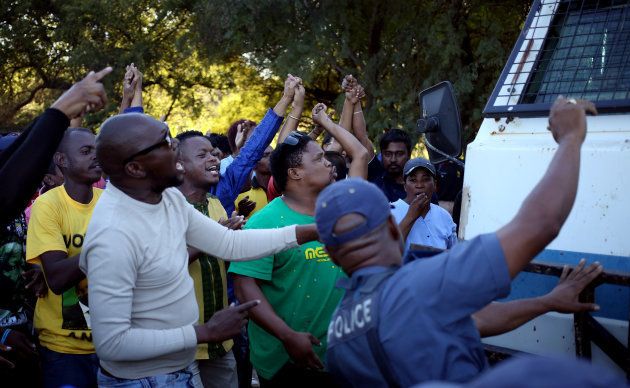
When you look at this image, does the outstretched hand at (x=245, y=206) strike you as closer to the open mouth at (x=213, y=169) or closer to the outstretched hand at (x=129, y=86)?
the open mouth at (x=213, y=169)

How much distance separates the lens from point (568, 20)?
3.68m

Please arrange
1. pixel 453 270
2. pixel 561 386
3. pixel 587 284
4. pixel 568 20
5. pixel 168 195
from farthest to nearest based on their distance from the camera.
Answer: pixel 568 20
pixel 168 195
pixel 587 284
pixel 453 270
pixel 561 386

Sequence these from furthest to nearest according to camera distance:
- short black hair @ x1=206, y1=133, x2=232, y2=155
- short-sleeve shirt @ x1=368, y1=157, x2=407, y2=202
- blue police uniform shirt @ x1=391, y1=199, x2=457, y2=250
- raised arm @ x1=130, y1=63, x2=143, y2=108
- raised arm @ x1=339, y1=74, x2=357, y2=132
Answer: short black hair @ x1=206, y1=133, x2=232, y2=155, short-sleeve shirt @ x1=368, y1=157, x2=407, y2=202, raised arm @ x1=339, y1=74, x2=357, y2=132, raised arm @ x1=130, y1=63, x2=143, y2=108, blue police uniform shirt @ x1=391, y1=199, x2=457, y2=250

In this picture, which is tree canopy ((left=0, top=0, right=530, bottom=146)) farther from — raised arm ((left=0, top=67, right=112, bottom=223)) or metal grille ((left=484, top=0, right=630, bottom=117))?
raised arm ((left=0, top=67, right=112, bottom=223))

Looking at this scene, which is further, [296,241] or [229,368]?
[229,368]

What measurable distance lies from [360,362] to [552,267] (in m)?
0.98

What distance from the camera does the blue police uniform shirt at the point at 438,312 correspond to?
1.93 m

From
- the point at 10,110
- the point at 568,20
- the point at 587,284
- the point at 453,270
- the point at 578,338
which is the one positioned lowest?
the point at 578,338

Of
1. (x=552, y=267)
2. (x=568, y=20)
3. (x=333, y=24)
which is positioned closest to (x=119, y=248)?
(x=552, y=267)

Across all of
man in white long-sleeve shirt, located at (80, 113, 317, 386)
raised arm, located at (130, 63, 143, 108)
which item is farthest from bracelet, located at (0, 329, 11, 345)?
raised arm, located at (130, 63, 143, 108)

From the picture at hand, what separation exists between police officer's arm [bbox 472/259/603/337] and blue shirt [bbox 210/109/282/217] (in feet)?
8.65

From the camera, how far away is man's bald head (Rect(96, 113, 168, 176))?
9.48 ft

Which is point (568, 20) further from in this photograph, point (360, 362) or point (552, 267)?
point (360, 362)

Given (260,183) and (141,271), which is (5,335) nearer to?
(141,271)
